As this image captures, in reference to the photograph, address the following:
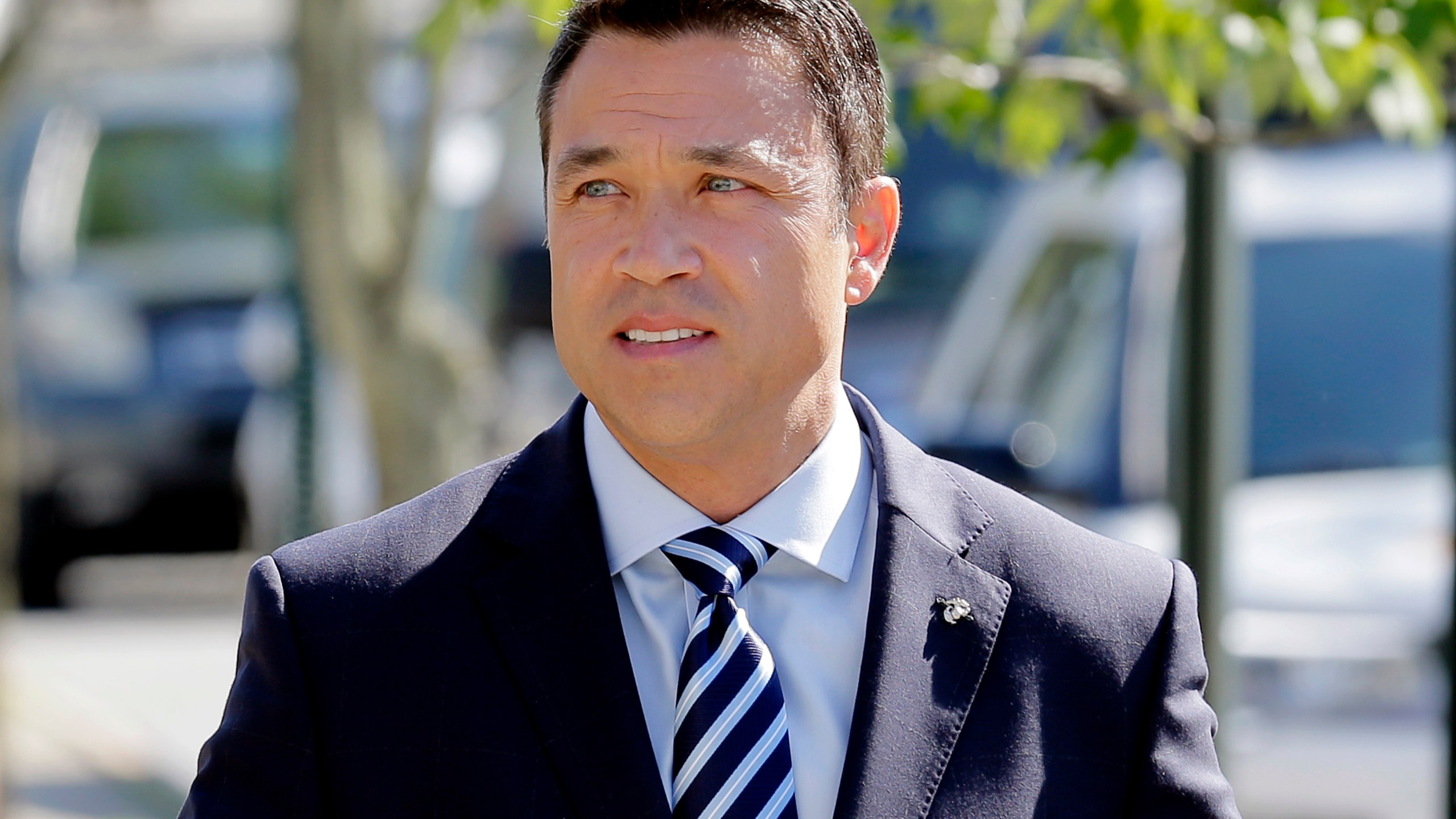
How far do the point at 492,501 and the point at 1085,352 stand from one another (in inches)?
255

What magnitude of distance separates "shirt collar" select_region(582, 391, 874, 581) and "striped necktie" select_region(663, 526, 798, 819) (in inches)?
3.3

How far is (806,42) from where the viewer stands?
6.93 feet

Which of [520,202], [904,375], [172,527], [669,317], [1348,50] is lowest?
[172,527]

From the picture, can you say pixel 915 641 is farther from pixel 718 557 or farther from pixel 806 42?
pixel 806 42

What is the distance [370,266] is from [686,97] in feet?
9.01

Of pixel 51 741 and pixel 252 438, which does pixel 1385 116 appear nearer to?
pixel 51 741

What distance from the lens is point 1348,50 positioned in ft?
10.1

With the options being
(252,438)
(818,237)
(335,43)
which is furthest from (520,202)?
(818,237)

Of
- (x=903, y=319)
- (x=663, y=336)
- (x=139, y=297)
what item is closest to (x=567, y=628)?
(x=663, y=336)

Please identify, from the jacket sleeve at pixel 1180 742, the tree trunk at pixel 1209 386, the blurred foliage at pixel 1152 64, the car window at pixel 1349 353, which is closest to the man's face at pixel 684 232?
the jacket sleeve at pixel 1180 742

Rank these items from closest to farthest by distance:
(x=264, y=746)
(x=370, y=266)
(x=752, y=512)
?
1. (x=264, y=746)
2. (x=752, y=512)
3. (x=370, y=266)

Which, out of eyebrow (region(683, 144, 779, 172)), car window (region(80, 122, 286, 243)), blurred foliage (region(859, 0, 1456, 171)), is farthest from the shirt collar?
car window (region(80, 122, 286, 243))

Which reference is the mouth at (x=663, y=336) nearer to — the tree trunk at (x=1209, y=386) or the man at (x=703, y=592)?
the man at (x=703, y=592)

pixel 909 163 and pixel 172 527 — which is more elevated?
pixel 909 163
